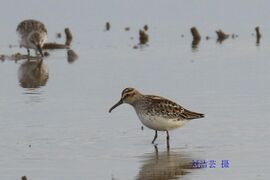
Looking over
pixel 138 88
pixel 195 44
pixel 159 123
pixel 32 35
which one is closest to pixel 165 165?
pixel 159 123

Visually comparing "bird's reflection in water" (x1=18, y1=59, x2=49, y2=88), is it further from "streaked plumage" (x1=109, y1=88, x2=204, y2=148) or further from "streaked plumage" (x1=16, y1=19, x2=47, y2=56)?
"streaked plumage" (x1=109, y1=88, x2=204, y2=148)

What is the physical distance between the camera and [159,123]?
16.2m

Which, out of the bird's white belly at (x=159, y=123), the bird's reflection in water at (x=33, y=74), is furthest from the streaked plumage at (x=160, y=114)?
the bird's reflection in water at (x=33, y=74)

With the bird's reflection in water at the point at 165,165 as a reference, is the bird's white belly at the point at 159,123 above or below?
above

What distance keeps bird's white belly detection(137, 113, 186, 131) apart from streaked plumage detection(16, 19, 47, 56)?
34.0 ft

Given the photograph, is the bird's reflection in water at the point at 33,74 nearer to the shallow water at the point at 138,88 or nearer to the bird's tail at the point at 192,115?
the shallow water at the point at 138,88

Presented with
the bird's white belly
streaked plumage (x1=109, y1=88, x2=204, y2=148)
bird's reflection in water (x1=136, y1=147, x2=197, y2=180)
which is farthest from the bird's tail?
bird's reflection in water (x1=136, y1=147, x2=197, y2=180)

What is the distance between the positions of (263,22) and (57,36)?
6415 millimetres

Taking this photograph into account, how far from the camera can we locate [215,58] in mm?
24875

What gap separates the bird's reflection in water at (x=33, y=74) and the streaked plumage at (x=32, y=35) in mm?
660

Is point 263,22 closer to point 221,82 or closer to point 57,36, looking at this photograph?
point 57,36

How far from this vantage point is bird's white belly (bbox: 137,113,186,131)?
53.3 feet

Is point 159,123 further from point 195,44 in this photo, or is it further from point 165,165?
point 195,44

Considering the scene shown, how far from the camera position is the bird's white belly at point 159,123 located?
16234 millimetres
